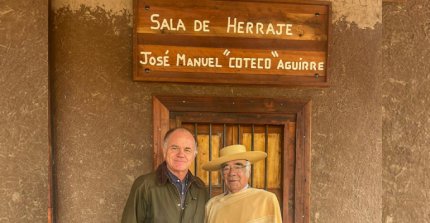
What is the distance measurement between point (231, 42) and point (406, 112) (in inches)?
69.8

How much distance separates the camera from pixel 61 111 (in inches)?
159

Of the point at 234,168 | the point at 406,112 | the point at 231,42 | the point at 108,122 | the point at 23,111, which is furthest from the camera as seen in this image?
the point at 406,112

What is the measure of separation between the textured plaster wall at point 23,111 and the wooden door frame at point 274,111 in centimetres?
88

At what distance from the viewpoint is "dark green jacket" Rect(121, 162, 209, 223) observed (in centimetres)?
333

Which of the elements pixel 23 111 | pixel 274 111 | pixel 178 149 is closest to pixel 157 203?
pixel 178 149

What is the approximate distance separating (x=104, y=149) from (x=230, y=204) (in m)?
1.21

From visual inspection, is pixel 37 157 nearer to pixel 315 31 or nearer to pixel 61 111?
pixel 61 111

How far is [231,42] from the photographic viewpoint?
420 cm

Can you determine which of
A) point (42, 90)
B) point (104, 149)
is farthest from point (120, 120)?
point (42, 90)

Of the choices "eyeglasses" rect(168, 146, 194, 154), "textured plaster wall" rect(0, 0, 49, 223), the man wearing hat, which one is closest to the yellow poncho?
the man wearing hat

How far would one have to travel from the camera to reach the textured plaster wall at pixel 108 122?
403 centimetres

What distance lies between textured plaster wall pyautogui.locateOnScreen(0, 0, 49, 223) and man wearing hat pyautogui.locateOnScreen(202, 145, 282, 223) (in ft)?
4.21

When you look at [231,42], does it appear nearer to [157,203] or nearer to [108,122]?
[108,122]

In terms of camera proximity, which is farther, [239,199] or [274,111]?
[274,111]
